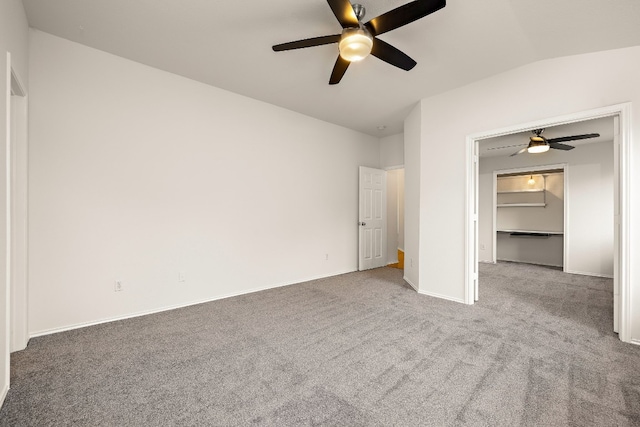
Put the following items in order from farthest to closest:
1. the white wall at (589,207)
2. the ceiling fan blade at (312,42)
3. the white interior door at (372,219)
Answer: the white interior door at (372,219) → the white wall at (589,207) → the ceiling fan blade at (312,42)

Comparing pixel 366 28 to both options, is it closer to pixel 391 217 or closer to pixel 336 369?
pixel 336 369

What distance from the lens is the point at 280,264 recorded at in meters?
4.67

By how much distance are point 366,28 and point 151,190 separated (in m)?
2.93

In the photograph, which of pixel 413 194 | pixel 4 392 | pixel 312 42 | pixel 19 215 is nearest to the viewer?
pixel 4 392

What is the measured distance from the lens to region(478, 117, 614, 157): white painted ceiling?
4.75 meters

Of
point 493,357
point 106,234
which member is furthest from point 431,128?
point 106,234

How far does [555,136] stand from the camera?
5465 millimetres

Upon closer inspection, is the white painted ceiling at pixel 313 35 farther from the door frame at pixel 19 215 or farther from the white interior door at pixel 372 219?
the white interior door at pixel 372 219

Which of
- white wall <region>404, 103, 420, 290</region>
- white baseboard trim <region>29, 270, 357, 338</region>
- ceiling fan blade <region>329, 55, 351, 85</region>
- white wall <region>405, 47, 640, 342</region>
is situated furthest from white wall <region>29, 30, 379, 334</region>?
white wall <region>405, 47, 640, 342</region>

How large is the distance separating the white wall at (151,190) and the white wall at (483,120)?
1.99 metres

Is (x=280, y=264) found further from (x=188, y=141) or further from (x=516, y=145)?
(x=516, y=145)

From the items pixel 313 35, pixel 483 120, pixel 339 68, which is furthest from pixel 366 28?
pixel 483 120

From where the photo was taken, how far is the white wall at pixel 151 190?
2.83 metres

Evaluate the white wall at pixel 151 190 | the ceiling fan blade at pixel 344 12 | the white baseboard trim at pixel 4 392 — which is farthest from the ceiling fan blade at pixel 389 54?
the white baseboard trim at pixel 4 392
